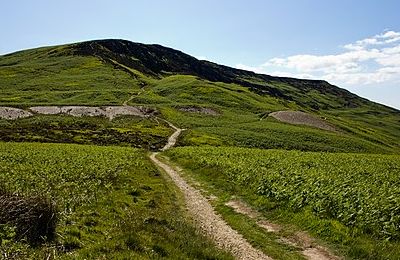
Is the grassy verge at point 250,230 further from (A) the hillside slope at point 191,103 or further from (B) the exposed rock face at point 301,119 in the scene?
(B) the exposed rock face at point 301,119

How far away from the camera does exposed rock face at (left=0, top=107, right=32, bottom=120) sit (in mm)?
108113

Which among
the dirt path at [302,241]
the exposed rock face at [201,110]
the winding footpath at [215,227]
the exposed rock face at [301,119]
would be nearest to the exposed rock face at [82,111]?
the exposed rock face at [201,110]

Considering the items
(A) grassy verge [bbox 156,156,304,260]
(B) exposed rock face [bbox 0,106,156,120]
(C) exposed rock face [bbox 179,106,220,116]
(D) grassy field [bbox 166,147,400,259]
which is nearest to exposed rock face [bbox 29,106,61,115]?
(B) exposed rock face [bbox 0,106,156,120]

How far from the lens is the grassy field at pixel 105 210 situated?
1291 centimetres

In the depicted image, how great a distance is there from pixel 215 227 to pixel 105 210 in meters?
5.66

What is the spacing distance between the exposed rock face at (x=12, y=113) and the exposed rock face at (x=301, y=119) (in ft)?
241

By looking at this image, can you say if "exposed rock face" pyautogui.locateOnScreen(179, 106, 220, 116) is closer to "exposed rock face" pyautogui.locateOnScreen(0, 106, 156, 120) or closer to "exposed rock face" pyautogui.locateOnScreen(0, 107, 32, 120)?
"exposed rock face" pyautogui.locateOnScreen(0, 106, 156, 120)

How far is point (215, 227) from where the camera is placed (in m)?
21.4

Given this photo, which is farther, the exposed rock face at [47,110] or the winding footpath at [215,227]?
the exposed rock face at [47,110]

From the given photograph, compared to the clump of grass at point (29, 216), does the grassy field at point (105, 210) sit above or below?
below

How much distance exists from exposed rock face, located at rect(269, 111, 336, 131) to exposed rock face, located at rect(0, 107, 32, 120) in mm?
73373

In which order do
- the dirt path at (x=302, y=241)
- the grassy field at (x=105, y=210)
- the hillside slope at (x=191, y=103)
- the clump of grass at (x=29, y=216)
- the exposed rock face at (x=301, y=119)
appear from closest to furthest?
the grassy field at (x=105, y=210), the clump of grass at (x=29, y=216), the dirt path at (x=302, y=241), the hillside slope at (x=191, y=103), the exposed rock face at (x=301, y=119)

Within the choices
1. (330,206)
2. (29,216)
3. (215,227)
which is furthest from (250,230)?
(29,216)

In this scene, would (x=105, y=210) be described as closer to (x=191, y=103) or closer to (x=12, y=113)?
(x=12, y=113)
